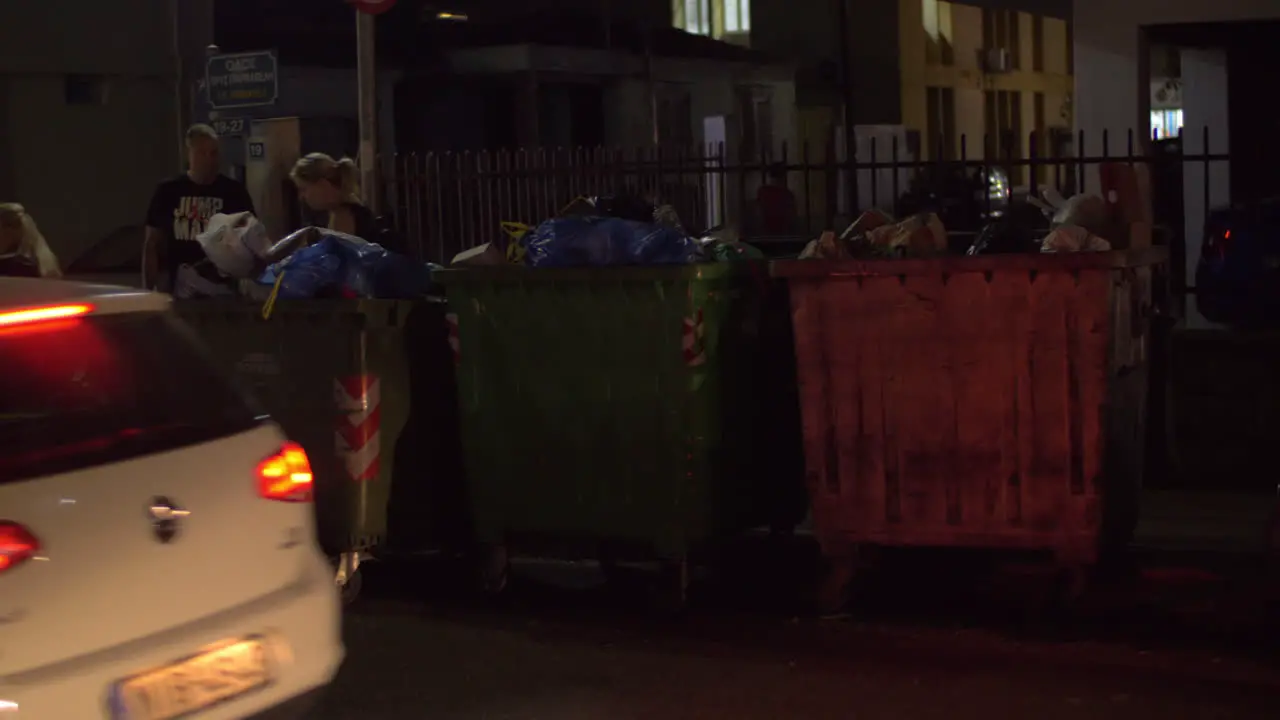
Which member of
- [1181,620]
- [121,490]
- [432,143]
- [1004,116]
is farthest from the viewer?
[1004,116]

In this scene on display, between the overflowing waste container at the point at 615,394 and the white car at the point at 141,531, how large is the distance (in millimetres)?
2300

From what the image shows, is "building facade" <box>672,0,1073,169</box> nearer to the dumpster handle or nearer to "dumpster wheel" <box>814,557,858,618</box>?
the dumpster handle

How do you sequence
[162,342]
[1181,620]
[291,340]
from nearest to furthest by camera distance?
[162,342], [1181,620], [291,340]

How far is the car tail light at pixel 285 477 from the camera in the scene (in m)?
5.08

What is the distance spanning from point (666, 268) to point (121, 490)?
305 cm

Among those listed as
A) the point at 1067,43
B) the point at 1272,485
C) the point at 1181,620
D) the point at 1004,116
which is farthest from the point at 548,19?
the point at 1181,620

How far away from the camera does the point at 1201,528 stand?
28.2 ft

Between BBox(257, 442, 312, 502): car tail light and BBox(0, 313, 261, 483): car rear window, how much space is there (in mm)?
130

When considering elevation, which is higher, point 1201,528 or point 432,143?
point 432,143

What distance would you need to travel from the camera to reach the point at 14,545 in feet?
14.3

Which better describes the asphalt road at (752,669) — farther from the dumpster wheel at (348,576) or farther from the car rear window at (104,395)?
the car rear window at (104,395)

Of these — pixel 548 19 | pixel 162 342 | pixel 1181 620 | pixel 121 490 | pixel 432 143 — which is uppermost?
pixel 548 19

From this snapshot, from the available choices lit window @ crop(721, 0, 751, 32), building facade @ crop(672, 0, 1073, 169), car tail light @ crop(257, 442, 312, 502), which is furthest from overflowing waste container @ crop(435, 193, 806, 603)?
lit window @ crop(721, 0, 751, 32)

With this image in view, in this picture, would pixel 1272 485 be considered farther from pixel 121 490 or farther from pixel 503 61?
pixel 503 61
